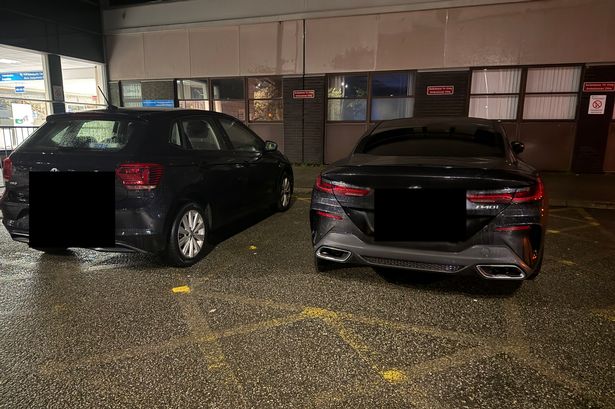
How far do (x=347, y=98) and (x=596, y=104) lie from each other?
6283 millimetres

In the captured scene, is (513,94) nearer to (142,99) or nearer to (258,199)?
(258,199)

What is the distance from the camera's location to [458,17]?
10.8 metres

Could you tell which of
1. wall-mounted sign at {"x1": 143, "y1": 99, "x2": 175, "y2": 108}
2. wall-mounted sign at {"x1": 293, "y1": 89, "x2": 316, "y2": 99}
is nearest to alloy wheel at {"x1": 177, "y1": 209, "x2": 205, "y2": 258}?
wall-mounted sign at {"x1": 293, "y1": 89, "x2": 316, "y2": 99}

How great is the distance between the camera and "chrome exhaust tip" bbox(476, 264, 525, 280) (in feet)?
10.5

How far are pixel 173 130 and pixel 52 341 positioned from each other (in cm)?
228

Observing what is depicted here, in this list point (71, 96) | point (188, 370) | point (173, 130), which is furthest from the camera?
point (71, 96)

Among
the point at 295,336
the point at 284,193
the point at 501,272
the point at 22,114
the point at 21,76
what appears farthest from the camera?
the point at 21,76

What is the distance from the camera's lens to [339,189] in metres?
3.57

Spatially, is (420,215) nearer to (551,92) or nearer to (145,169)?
(145,169)

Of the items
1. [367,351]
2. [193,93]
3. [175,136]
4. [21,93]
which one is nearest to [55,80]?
[21,93]

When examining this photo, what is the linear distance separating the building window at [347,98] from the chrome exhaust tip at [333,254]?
355 inches

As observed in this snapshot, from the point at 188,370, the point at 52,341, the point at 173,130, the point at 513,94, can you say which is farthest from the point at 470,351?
the point at 513,94

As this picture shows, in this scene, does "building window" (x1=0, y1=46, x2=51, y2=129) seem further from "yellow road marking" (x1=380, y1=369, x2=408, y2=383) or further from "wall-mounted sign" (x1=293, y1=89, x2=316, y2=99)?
"yellow road marking" (x1=380, y1=369, x2=408, y2=383)

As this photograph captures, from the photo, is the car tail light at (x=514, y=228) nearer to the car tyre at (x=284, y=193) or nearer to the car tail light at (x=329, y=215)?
the car tail light at (x=329, y=215)
